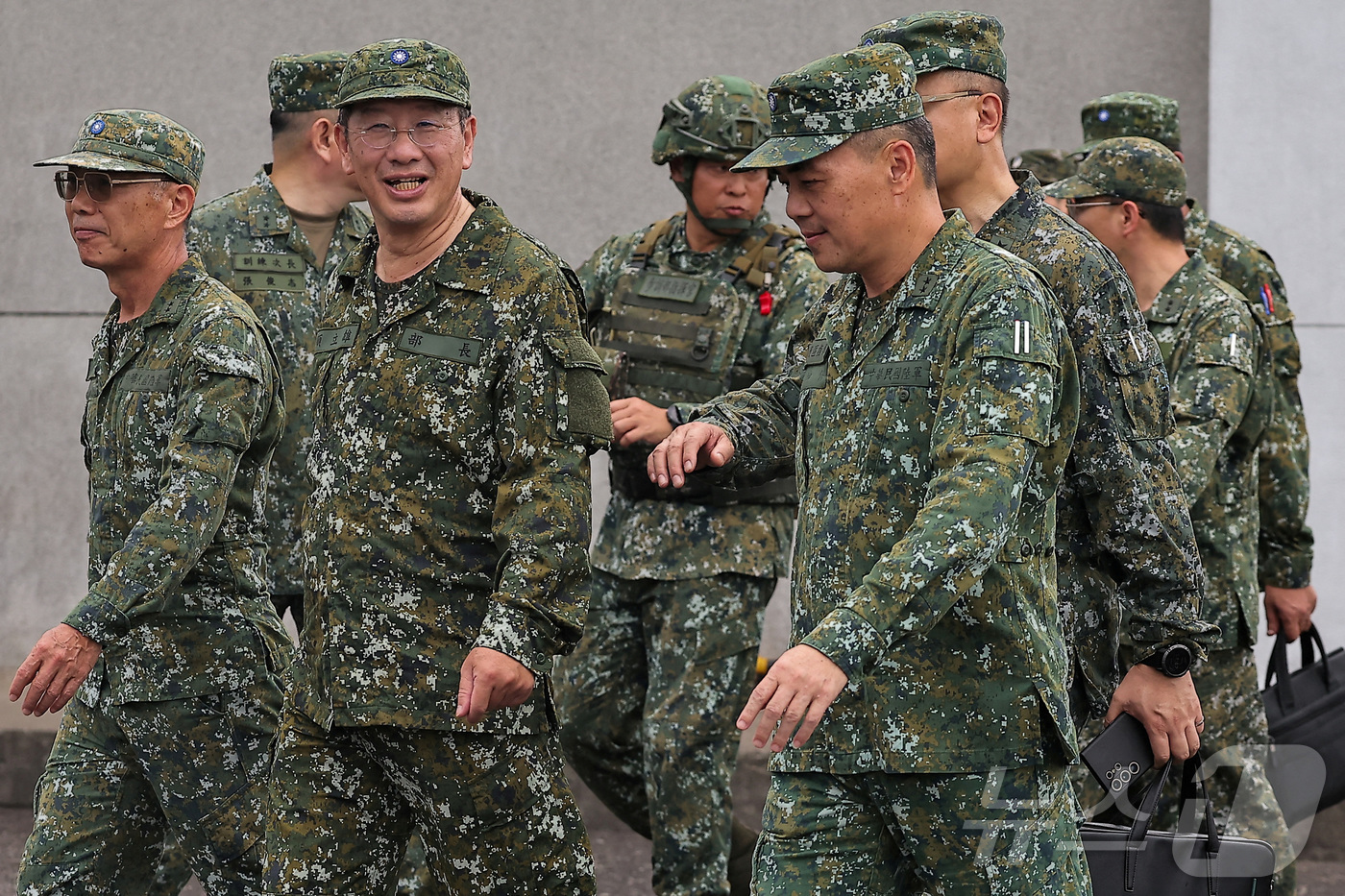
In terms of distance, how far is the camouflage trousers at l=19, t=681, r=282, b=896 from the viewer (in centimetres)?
395

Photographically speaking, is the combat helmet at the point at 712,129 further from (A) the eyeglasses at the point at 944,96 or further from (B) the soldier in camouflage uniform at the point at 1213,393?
(A) the eyeglasses at the point at 944,96

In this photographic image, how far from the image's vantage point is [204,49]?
7676 mm

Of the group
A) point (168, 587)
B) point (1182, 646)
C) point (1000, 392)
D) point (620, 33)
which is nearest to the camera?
point (1000, 392)

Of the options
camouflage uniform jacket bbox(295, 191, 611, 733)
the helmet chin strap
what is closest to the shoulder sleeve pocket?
camouflage uniform jacket bbox(295, 191, 611, 733)

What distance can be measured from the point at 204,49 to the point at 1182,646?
5.58 meters

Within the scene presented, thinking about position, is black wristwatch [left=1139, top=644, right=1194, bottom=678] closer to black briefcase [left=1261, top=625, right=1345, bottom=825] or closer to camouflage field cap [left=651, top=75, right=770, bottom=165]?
black briefcase [left=1261, top=625, right=1345, bottom=825]

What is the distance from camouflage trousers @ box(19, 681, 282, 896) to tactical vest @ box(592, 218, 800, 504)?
1.50 metres

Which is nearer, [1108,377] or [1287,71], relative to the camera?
[1108,377]

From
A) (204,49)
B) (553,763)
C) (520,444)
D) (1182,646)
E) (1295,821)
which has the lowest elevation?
(1295,821)

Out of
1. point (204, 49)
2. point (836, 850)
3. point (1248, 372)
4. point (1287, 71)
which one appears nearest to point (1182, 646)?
point (836, 850)

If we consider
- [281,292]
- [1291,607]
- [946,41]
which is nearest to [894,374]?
[946,41]

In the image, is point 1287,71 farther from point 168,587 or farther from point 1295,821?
point 168,587

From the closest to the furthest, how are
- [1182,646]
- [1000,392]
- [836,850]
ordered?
[1000,392] < [836,850] < [1182,646]

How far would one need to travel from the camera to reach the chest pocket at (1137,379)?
3.39 meters
